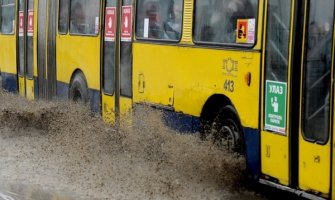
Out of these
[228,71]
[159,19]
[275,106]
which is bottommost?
[275,106]

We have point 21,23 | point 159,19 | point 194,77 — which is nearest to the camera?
point 194,77

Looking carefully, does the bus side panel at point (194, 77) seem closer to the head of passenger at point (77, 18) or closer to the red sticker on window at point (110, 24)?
the red sticker on window at point (110, 24)

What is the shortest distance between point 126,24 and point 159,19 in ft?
3.44

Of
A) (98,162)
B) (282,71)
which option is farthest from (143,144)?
(282,71)

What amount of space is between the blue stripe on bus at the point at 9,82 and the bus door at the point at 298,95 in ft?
32.6

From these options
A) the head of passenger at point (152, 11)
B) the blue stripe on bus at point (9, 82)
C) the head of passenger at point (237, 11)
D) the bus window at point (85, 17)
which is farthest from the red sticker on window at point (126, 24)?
the blue stripe on bus at point (9, 82)

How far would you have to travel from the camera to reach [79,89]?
12438mm

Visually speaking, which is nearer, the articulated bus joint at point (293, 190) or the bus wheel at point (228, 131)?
the articulated bus joint at point (293, 190)

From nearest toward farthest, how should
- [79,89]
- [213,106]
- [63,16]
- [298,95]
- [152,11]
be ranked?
[298,95] → [213,106] → [152,11] → [79,89] → [63,16]

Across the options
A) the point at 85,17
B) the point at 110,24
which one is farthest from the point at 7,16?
the point at 110,24

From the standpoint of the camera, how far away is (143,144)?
31.0ft

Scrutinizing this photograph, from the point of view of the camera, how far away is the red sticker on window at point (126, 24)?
10.3 m

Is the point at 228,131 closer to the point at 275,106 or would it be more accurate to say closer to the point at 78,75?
the point at 275,106

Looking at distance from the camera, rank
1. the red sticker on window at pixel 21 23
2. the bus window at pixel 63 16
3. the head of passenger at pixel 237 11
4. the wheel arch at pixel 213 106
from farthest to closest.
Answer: the red sticker on window at pixel 21 23 < the bus window at pixel 63 16 < the wheel arch at pixel 213 106 < the head of passenger at pixel 237 11
